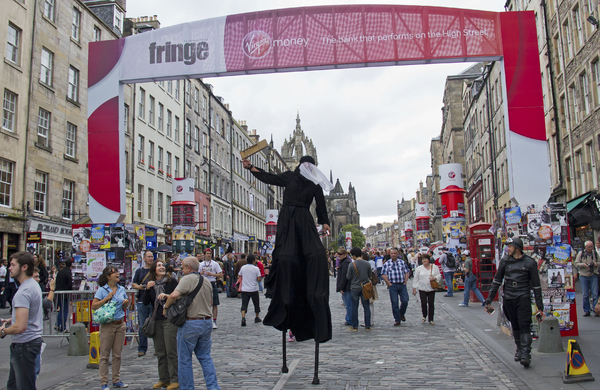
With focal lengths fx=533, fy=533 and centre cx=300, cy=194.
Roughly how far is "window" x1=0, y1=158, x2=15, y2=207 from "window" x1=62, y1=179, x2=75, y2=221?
3380mm

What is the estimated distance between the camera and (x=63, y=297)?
10641 mm

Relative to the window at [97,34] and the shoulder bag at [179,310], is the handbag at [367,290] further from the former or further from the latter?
the window at [97,34]

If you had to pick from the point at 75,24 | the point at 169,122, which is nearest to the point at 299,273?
the point at 75,24

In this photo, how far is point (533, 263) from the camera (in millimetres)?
7523

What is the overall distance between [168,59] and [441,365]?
8.17 m

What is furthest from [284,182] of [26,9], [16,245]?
[26,9]

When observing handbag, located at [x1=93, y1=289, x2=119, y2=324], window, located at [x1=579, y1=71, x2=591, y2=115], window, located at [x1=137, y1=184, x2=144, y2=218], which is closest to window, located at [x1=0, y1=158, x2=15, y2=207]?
window, located at [x1=137, y1=184, x2=144, y2=218]

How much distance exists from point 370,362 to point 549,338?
2.86 m

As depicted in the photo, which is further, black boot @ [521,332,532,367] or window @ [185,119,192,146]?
window @ [185,119,192,146]

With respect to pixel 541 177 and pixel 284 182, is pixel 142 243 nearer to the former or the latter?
pixel 284 182

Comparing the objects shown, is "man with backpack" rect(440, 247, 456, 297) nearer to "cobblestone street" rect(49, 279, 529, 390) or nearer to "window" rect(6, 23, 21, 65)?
"cobblestone street" rect(49, 279, 529, 390)

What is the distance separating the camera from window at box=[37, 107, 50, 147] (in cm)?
2258

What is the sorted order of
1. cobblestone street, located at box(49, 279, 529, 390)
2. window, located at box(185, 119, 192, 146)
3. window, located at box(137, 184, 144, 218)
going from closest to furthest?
1. cobblestone street, located at box(49, 279, 529, 390)
2. window, located at box(137, 184, 144, 218)
3. window, located at box(185, 119, 192, 146)

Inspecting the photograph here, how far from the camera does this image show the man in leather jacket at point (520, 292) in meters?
7.34
